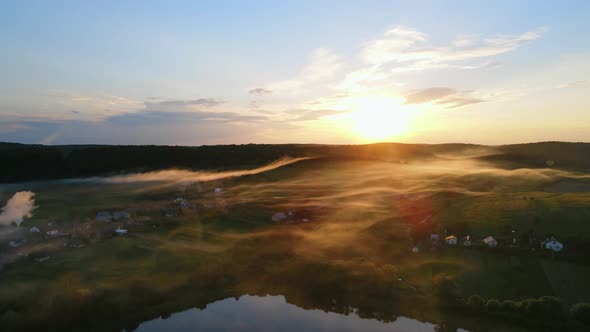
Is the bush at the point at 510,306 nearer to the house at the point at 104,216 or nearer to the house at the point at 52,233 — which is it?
the house at the point at 52,233

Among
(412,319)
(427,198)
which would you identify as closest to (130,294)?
(412,319)

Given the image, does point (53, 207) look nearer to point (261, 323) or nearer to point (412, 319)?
point (261, 323)

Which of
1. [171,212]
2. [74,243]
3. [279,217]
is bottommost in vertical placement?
[74,243]

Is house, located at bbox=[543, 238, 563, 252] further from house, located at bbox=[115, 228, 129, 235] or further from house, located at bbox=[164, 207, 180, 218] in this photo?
house, located at bbox=[164, 207, 180, 218]

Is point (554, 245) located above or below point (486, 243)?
above

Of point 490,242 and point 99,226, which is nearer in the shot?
point 490,242

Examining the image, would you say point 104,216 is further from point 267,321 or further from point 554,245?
point 554,245

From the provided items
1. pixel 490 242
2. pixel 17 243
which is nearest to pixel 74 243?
pixel 17 243
